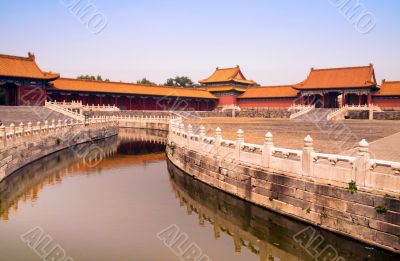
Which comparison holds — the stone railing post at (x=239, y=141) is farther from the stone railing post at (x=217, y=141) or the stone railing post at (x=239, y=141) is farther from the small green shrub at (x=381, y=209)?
the small green shrub at (x=381, y=209)

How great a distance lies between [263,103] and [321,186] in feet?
167

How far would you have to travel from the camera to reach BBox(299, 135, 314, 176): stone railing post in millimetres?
10336

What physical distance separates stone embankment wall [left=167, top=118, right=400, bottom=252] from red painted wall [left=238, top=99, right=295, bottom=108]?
145 ft

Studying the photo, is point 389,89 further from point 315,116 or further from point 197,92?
point 197,92

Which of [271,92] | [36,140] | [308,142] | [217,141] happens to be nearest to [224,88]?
[271,92]

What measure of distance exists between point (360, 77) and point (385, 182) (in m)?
46.7

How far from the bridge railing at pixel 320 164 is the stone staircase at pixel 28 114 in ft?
77.6

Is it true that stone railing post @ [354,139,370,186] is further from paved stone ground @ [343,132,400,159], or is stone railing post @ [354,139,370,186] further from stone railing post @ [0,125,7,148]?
stone railing post @ [0,125,7,148]

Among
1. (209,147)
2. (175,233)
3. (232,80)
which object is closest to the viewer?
(175,233)

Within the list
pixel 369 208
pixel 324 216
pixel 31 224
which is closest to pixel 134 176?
pixel 31 224

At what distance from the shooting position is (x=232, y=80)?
6519cm

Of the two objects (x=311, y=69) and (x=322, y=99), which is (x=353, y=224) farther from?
(x=311, y=69)

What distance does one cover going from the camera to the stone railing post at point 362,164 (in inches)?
350

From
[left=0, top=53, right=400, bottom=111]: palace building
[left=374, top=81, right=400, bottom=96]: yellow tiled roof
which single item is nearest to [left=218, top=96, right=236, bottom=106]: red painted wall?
[left=0, top=53, right=400, bottom=111]: palace building
